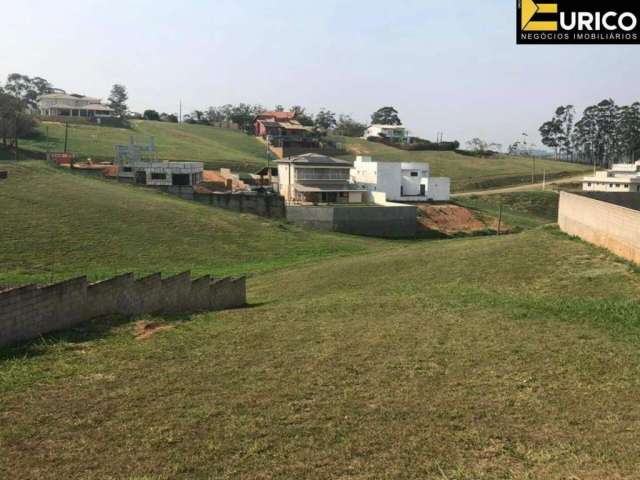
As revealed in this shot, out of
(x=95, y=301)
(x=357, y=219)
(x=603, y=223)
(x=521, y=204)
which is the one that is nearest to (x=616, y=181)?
(x=521, y=204)

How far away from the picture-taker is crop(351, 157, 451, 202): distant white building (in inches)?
2618

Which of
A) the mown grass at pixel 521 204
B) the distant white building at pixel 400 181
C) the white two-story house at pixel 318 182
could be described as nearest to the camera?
the white two-story house at pixel 318 182

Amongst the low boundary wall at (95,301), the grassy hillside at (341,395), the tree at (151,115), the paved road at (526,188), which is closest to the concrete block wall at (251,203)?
the paved road at (526,188)

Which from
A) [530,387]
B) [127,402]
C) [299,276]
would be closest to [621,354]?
[530,387]

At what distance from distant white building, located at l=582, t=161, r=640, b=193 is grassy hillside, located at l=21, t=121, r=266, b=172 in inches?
1870

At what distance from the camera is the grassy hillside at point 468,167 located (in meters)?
94.4

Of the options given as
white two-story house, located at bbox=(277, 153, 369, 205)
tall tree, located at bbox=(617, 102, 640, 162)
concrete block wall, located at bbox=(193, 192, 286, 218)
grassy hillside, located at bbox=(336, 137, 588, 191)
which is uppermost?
tall tree, located at bbox=(617, 102, 640, 162)

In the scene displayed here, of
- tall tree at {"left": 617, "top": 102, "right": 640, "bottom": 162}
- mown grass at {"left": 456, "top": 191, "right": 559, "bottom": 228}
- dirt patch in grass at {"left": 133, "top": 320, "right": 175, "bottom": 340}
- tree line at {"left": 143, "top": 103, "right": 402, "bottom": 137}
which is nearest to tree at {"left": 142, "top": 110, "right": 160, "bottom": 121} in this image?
tree line at {"left": 143, "top": 103, "right": 402, "bottom": 137}

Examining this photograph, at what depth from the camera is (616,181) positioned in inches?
3194

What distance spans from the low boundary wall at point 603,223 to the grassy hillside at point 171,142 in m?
57.6

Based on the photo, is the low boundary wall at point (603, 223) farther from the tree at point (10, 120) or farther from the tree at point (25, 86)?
the tree at point (25, 86)

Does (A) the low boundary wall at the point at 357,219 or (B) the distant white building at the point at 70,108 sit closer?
(A) the low boundary wall at the point at 357,219

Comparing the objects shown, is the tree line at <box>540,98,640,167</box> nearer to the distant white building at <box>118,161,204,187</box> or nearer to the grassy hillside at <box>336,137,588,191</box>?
the grassy hillside at <box>336,137,588,191</box>

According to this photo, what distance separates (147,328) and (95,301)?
5.00ft
